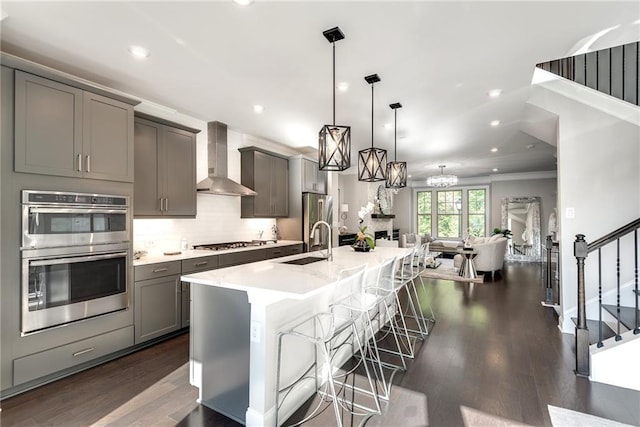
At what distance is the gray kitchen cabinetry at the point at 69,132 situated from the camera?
232 centimetres

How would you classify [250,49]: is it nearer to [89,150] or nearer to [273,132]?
[89,150]

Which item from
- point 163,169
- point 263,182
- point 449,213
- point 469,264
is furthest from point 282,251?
point 449,213

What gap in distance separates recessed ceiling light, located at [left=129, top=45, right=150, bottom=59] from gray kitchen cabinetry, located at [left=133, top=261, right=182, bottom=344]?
2.01 metres

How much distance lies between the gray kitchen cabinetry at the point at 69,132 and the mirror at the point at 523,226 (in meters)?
10.6

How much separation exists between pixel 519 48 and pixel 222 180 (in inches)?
148

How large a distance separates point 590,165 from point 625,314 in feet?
5.48

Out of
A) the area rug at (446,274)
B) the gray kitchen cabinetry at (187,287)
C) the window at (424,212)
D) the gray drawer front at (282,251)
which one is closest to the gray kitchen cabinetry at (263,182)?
the gray drawer front at (282,251)

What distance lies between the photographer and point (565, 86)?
3518 millimetres

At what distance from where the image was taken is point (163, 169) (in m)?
3.61

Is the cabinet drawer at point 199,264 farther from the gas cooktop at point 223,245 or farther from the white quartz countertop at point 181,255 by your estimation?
the gas cooktop at point 223,245

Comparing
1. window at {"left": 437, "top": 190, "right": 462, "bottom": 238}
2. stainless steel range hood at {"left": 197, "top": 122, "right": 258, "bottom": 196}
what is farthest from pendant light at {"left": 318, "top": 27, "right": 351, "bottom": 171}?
window at {"left": 437, "top": 190, "right": 462, "bottom": 238}

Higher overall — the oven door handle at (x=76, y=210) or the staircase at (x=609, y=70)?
the staircase at (x=609, y=70)

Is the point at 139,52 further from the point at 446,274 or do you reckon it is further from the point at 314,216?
the point at 446,274

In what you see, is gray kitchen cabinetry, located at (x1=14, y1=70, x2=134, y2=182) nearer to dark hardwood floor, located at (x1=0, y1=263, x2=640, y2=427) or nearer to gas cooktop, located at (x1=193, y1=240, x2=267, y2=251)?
gas cooktop, located at (x1=193, y1=240, x2=267, y2=251)
